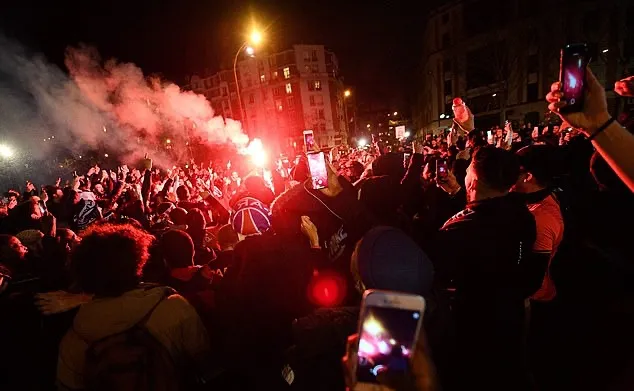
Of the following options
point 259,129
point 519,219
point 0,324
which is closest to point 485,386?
point 519,219

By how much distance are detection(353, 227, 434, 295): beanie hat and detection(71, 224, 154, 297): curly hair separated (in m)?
1.62

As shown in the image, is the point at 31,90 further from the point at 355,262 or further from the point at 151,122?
the point at 355,262

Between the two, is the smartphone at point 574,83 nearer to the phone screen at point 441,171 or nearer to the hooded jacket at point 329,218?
the hooded jacket at point 329,218

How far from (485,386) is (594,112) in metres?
1.89

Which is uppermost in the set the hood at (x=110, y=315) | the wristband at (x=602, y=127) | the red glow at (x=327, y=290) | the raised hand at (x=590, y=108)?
the raised hand at (x=590, y=108)

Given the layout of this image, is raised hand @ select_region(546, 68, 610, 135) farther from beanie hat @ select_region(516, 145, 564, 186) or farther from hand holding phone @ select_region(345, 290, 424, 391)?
beanie hat @ select_region(516, 145, 564, 186)

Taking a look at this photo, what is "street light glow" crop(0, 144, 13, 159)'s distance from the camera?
1908 cm

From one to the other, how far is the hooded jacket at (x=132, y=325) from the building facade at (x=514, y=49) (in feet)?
138

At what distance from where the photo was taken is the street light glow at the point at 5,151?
19.1 meters

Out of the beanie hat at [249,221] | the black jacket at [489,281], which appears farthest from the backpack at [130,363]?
the black jacket at [489,281]

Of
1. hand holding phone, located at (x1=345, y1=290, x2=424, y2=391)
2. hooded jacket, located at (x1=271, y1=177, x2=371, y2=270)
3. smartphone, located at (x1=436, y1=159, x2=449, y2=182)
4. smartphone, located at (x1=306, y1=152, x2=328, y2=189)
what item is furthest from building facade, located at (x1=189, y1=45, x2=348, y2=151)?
hand holding phone, located at (x1=345, y1=290, x2=424, y2=391)

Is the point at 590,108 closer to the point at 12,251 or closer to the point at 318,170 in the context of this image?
the point at 318,170

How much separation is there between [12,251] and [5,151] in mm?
22271

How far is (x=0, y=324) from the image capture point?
2791mm
